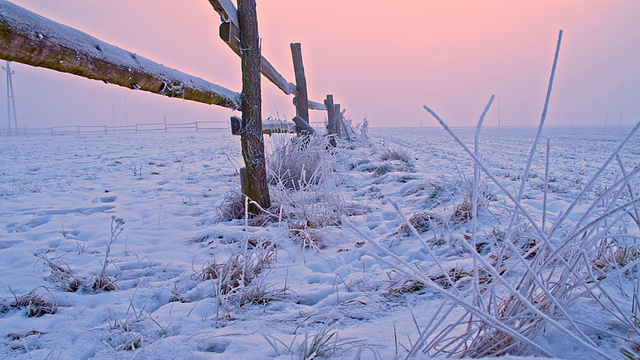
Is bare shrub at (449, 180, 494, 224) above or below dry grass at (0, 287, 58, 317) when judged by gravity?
above

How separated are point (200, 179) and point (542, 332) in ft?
14.4

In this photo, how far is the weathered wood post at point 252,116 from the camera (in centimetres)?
277

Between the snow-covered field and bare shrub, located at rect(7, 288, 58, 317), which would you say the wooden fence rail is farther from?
bare shrub, located at rect(7, 288, 58, 317)

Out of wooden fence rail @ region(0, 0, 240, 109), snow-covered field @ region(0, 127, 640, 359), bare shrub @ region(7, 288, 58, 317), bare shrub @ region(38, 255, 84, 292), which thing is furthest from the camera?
bare shrub @ region(38, 255, 84, 292)

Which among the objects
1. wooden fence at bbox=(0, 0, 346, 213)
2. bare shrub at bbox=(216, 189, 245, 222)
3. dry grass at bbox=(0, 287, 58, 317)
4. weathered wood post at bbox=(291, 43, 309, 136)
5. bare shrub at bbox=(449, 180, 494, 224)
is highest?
weathered wood post at bbox=(291, 43, 309, 136)

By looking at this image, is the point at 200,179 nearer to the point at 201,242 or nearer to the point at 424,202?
the point at 201,242

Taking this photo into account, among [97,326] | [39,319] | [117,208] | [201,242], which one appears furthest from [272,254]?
[117,208]

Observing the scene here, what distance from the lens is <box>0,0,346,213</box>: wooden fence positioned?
3.89 ft

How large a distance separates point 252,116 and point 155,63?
0.87 m

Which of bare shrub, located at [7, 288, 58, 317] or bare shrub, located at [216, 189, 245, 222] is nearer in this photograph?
bare shrub, located at [7, 288, 58, 317]

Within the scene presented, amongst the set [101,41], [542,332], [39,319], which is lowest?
[39,319]

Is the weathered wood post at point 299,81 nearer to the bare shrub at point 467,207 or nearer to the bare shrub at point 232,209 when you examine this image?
the bare shrub at point 232,209

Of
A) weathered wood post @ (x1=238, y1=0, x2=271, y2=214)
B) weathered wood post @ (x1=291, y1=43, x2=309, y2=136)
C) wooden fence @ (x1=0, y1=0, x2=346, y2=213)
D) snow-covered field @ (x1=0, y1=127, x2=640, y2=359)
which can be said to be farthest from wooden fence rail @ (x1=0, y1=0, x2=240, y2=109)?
weathered wood post @ (x1=291, y1=43, x2=309, y2=136)

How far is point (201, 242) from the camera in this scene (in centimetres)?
231
